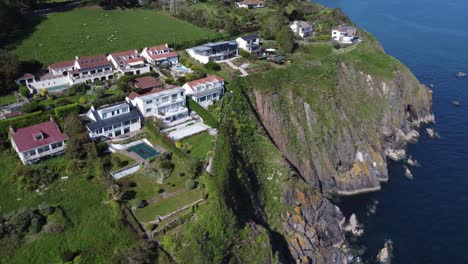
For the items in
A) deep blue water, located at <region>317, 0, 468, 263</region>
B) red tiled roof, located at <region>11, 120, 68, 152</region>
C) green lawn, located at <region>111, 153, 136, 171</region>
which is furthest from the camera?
deep blue water, located at <region>317, 0, 468, 263</region>

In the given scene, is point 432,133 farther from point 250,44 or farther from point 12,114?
point 12,114

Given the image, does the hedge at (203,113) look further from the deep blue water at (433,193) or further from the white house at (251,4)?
the white house at (251,4)

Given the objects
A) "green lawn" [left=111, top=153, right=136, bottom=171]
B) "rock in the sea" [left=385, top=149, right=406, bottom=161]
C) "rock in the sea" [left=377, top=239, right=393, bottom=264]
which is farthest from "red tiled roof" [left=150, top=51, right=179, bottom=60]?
"rock in the sea" [left=377, top=239, right=393, bottom=264]

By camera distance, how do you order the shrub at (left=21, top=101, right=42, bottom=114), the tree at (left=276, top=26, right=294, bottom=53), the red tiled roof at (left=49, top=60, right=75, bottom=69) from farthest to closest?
1. the tree at (left=276, top=26, right=294, bottom=53)
2. the red tiled roof at (left=49, top=60, right=75, bottom=69)
3. the shrub at (left=21, top=101, right=42, bottom=114)

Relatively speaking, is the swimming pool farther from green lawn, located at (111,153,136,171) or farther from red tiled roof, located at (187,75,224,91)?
red tiled roof, located at (187,75,224,91)

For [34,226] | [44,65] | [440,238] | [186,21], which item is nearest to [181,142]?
[34,226]

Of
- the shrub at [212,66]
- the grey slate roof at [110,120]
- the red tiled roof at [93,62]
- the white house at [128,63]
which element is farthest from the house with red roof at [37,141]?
the shrub at [212,66]

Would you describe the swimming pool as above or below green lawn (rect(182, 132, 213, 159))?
below
